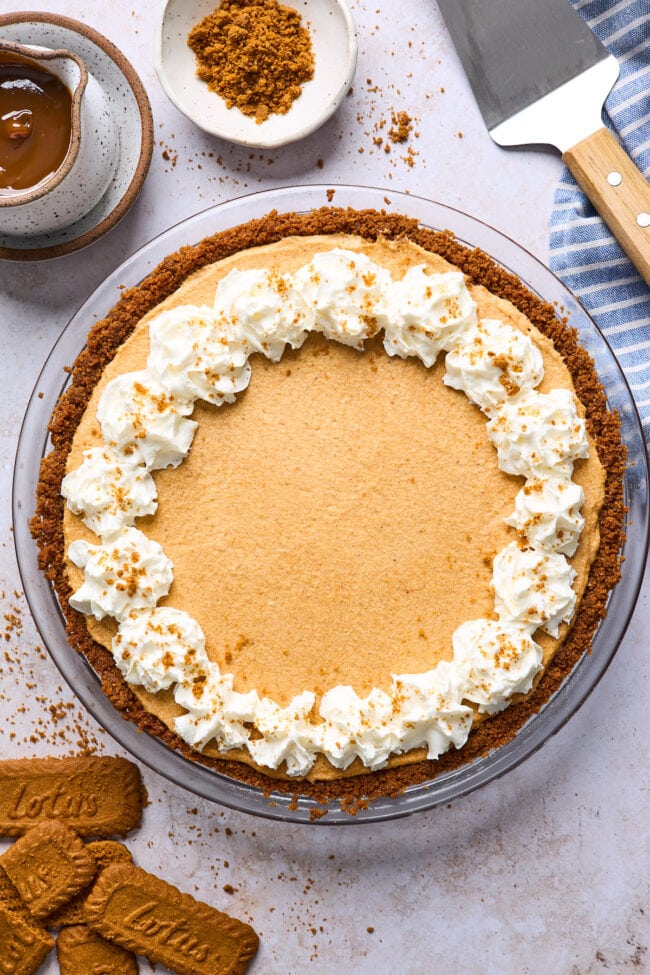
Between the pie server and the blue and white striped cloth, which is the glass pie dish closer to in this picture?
the blue and white striped cloth

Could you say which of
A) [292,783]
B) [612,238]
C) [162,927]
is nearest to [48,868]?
[162,927]

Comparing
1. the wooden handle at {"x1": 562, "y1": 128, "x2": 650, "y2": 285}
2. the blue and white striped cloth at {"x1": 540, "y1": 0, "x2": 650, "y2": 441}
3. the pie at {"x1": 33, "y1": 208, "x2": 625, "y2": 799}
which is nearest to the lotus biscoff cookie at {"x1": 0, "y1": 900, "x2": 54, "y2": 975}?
the pie at {"x1": 33, "y1": 208, "x2": 625, "y2": 799}

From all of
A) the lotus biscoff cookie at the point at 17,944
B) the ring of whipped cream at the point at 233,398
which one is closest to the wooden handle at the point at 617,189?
the ring of whipped cream at the point at 233,398

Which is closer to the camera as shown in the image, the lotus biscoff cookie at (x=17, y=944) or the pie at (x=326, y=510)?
the pie at (x=326, y=510)

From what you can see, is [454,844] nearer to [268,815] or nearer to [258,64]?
[268,815]

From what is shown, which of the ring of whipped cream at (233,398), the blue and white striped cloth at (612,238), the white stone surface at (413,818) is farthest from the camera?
the white stone surface at (413,818)

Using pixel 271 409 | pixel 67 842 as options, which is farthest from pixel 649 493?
pixel 67 842

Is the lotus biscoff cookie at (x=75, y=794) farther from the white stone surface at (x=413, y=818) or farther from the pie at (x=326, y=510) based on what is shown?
the pie at (x=326, y=510)
